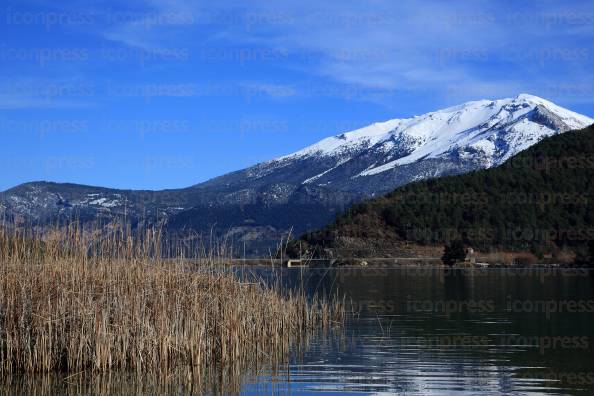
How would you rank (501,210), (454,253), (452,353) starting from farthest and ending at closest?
1. (501,210)
2. (454,253)
3. (452,353)

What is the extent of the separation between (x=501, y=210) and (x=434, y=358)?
8040 cm

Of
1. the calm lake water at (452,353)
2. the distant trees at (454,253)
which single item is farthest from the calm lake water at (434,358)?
the distant trees at (454,253)

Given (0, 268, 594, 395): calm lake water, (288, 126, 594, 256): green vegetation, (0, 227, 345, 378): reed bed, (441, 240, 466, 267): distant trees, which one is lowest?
(0, 268, 594, 395): calm lake water

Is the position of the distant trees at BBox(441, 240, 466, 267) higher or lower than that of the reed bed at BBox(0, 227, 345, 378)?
higher

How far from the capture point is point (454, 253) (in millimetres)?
90000

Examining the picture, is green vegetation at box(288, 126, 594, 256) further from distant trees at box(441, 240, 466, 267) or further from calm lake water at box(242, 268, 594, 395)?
calm lake water at box(242, 268, 594, 395)

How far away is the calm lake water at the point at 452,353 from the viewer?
16641mm

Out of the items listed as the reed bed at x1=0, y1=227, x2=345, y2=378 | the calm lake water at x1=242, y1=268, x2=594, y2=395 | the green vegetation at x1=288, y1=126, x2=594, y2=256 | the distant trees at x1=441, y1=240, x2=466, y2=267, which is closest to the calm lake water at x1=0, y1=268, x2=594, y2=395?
the calm lake water at x1=242, y1=268, x2=594, y2=395

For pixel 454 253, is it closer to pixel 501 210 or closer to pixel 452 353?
pixel 501 210

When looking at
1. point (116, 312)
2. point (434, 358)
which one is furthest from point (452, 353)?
point (116, 312)

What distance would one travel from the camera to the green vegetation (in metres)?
92.9

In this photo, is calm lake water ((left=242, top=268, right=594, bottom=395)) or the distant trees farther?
the distant trees

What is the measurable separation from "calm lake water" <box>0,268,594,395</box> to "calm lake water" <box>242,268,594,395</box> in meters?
0.02

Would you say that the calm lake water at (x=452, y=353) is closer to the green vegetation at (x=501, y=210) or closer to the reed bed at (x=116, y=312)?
the reed bed at (x=116, y=312)
